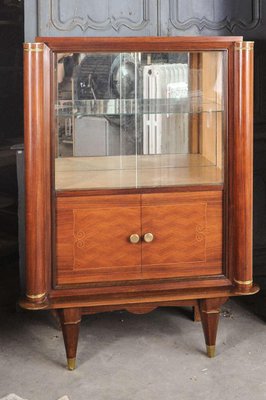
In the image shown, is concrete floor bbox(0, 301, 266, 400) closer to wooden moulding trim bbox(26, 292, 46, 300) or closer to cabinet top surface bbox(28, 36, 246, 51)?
wooden moulding trim bbox(26, 292, 46, 300)

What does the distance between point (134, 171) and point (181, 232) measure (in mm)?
290

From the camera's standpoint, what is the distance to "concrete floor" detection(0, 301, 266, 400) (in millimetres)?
2414

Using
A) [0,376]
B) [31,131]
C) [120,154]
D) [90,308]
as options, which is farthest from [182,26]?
[0,376]

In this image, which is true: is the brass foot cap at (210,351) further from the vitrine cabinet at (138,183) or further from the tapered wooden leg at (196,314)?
the tapered wooden leg at (196,314)

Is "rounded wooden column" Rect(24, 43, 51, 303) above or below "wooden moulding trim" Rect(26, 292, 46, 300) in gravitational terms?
above

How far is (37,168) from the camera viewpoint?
2393mm

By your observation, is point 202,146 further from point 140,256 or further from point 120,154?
point 140,256

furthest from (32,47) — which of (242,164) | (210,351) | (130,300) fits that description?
(210,351)

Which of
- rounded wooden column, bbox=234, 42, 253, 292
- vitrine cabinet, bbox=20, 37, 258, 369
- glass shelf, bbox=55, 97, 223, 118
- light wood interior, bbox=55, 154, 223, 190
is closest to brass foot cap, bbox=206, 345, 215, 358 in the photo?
vitrine cabinet, bbox=20, 37, 258, 369

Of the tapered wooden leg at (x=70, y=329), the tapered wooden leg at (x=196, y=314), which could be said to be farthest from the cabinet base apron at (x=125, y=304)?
the tapered wooden leg at (x=196, y=314)

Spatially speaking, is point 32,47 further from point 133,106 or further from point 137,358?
point 137,358

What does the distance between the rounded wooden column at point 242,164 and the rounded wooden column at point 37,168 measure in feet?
2.22

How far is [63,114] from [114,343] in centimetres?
97

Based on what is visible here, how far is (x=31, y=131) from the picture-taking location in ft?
7.77
